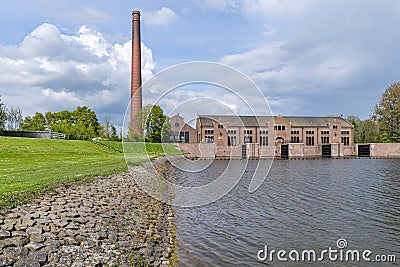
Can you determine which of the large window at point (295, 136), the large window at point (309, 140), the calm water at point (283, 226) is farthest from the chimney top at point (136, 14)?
the large window at point (309, 140)

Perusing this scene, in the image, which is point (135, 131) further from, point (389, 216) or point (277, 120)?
point (277, 120)

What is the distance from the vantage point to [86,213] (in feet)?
38.6

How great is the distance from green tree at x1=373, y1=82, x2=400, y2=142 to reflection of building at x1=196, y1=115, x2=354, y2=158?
10454mm

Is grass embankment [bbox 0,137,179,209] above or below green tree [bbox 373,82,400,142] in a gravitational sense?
below

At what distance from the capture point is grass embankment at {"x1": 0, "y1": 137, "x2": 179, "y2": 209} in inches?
512

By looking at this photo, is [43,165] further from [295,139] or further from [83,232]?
[295,139]

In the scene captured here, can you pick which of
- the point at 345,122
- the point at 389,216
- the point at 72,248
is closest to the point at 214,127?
the point at 345,122

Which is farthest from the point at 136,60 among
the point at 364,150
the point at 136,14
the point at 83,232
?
the point at 364,150

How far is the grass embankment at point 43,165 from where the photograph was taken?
512 inches

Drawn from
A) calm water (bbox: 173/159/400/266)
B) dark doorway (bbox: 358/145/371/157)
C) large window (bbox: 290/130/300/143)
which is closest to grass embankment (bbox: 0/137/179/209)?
calm water (bbox: 173/159/400/266)

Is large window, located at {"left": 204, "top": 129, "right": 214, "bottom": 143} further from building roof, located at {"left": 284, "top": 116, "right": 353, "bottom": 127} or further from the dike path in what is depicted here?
the dike path

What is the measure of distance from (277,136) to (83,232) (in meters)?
99.9

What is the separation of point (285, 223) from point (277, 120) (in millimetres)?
93100

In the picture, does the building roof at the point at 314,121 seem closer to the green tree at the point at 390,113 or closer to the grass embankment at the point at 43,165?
the green tree at the point at 390,113
